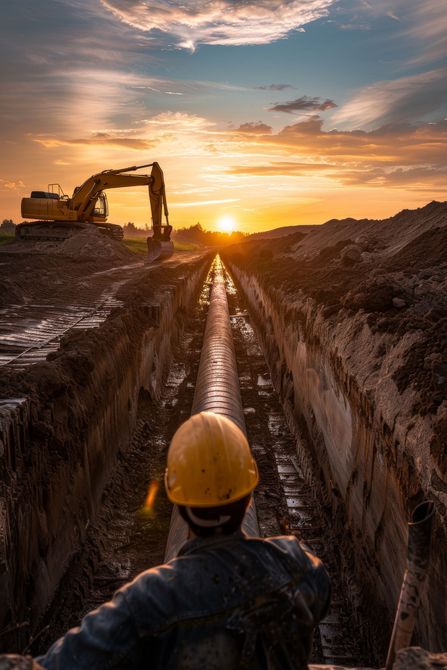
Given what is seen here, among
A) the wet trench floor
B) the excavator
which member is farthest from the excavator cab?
the wet trench floor

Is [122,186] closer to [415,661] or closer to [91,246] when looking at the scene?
[91,246]

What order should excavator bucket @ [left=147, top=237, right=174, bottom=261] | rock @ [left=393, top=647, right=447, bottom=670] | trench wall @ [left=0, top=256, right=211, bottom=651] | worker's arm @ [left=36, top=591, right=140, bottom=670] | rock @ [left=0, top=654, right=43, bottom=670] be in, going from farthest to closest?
excavator bucket @ [left=147, top=237, right=174, bottom=261]
trench wall @ [left=0, top=256, right=211, bottom=651]
rock @ [left=393, top=647, right=447, bottom=670]
worker's arm @ [left=36, top=591, right=140, bottom=670]
rock @ [left=0, top=654, right=43, bottom=670]

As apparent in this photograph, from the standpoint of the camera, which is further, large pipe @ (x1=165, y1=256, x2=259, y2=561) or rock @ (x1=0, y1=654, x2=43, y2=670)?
large pipe @ (x1=165, y1=256, x2=259, y2=561)

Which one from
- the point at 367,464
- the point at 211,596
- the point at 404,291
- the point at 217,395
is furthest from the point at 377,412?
the point at 211,596

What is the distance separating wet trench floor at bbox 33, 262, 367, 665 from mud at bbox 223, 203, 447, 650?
0.33m

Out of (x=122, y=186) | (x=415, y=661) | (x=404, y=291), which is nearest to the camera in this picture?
(x=415, y=661)

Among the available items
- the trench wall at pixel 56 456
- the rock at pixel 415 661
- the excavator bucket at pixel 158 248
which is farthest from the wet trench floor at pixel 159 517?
the excavator bucket at pixel 158 248

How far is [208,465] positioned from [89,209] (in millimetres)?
27235

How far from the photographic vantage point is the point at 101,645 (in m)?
1.58

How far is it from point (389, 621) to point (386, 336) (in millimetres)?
3031

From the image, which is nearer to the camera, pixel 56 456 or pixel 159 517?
pixel 56 456

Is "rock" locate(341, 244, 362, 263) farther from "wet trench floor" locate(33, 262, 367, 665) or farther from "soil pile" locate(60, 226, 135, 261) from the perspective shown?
"soil pile" locate(60, 226, 135, 261)

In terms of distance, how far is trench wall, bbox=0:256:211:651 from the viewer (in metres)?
4.28

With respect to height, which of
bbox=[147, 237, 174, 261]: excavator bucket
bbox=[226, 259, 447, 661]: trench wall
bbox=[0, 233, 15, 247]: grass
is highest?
bbox=[0, 233, 15, 247]: grass
